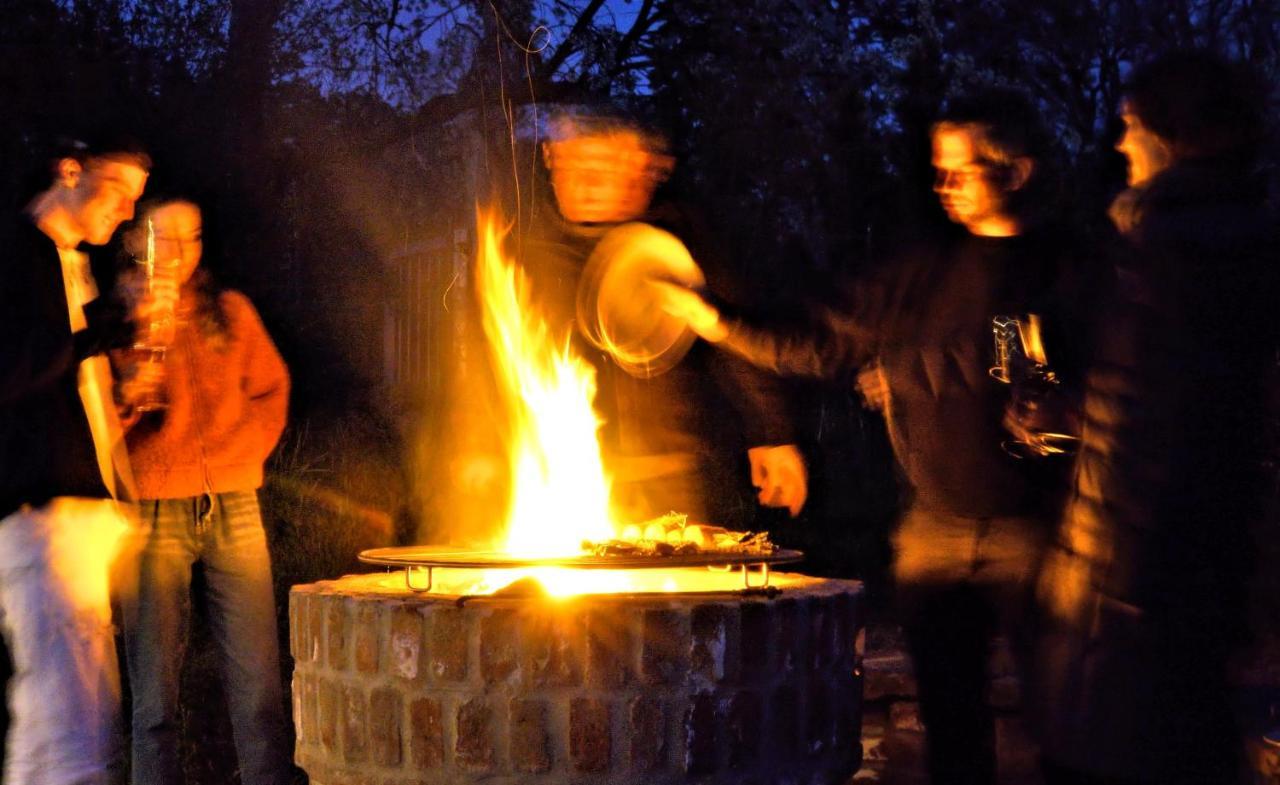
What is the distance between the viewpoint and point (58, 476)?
4145 mm

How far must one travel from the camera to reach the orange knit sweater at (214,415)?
15.3ft

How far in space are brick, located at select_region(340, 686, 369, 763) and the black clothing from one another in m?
1.46

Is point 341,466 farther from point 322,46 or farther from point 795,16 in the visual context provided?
point 795,16

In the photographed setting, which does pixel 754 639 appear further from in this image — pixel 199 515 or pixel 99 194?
pixel 99 194

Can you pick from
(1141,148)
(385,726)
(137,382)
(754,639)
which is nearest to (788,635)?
(754,639)

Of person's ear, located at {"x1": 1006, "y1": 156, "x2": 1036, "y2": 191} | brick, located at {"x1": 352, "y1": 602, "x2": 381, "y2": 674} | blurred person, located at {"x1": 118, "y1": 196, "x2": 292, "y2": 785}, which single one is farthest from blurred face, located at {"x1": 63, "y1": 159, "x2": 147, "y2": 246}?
person's ear, located at {"x1": 1006, "y1": 156, "x2": 1036, "y2": 191}

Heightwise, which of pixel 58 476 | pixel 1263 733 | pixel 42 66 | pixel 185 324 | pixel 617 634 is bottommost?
pixel 1263 733

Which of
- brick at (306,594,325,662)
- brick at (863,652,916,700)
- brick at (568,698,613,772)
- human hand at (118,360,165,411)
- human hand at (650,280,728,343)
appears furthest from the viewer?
brick at (863,652,916,700)

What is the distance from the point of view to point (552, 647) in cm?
380

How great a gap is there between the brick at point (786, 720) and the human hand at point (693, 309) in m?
1.09

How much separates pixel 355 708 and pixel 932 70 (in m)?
6.55

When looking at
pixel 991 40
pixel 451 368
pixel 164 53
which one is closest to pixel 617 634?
pixel 451 368

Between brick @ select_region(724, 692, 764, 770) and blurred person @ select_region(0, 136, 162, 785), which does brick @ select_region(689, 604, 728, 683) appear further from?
blurred person @ select_region(0, 136, 162, 785)

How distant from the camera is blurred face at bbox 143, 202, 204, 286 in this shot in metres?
4.79
